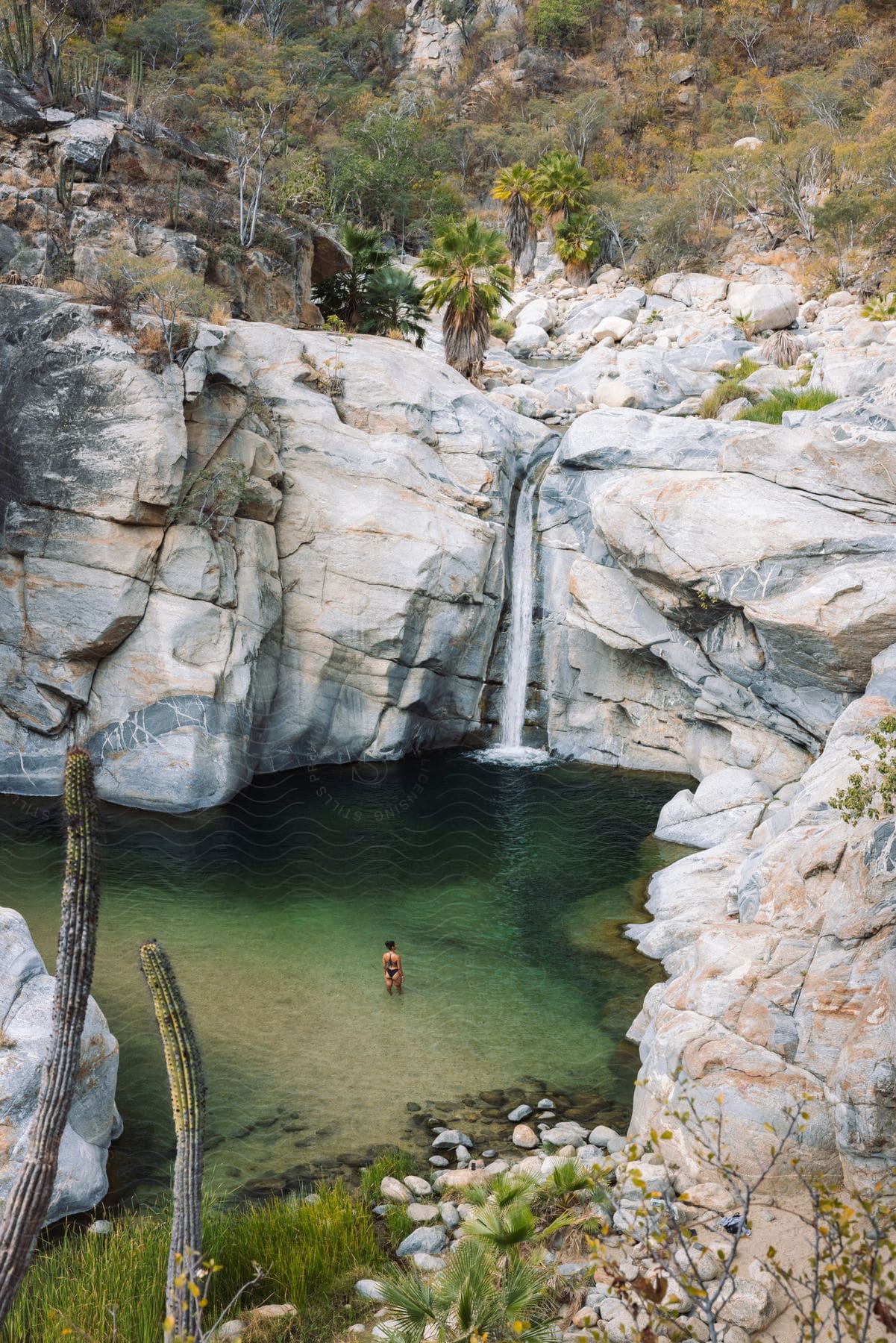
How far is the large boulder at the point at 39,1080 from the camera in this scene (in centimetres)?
870

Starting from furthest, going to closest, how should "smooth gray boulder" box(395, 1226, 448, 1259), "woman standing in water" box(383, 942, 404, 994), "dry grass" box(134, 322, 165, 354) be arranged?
"dry grass" box(134, 322, 165, 354) → "woman standing in water" box(383, 942, 404, 994) → "smooth gray boulder" box(395, 1226, 448, 1259)

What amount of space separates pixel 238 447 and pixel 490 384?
13339mm

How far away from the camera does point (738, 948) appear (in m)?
11.3

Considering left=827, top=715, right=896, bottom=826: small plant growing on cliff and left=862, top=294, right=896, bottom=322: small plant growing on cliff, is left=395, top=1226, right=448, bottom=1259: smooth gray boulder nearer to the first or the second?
left=827, top=715, right=896, bottom=826: small plant growing on cliff

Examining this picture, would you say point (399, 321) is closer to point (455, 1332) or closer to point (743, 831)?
point (743, 831)

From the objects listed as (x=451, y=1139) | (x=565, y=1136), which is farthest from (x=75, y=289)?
(x=565, y=1136)

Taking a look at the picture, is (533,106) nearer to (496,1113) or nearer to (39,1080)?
(496,1113)

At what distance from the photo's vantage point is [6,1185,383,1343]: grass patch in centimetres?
701

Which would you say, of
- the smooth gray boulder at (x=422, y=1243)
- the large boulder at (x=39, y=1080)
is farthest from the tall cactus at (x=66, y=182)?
the smooth gray boulder at (x=422, y=1243)

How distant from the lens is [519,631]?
2364 centimetres

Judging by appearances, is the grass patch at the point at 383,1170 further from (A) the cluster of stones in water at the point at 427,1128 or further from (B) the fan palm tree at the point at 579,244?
(B) the fan palm tree at the point at 579,244

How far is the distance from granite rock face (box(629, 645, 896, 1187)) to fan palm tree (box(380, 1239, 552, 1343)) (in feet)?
7.46

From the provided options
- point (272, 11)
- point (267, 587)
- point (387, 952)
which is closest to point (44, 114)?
point (267, 587)

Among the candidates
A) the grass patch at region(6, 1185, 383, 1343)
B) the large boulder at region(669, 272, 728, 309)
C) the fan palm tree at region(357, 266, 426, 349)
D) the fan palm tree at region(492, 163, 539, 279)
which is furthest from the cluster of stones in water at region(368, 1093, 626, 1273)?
the fan palm tree at region(492, 163, 539, 279)
